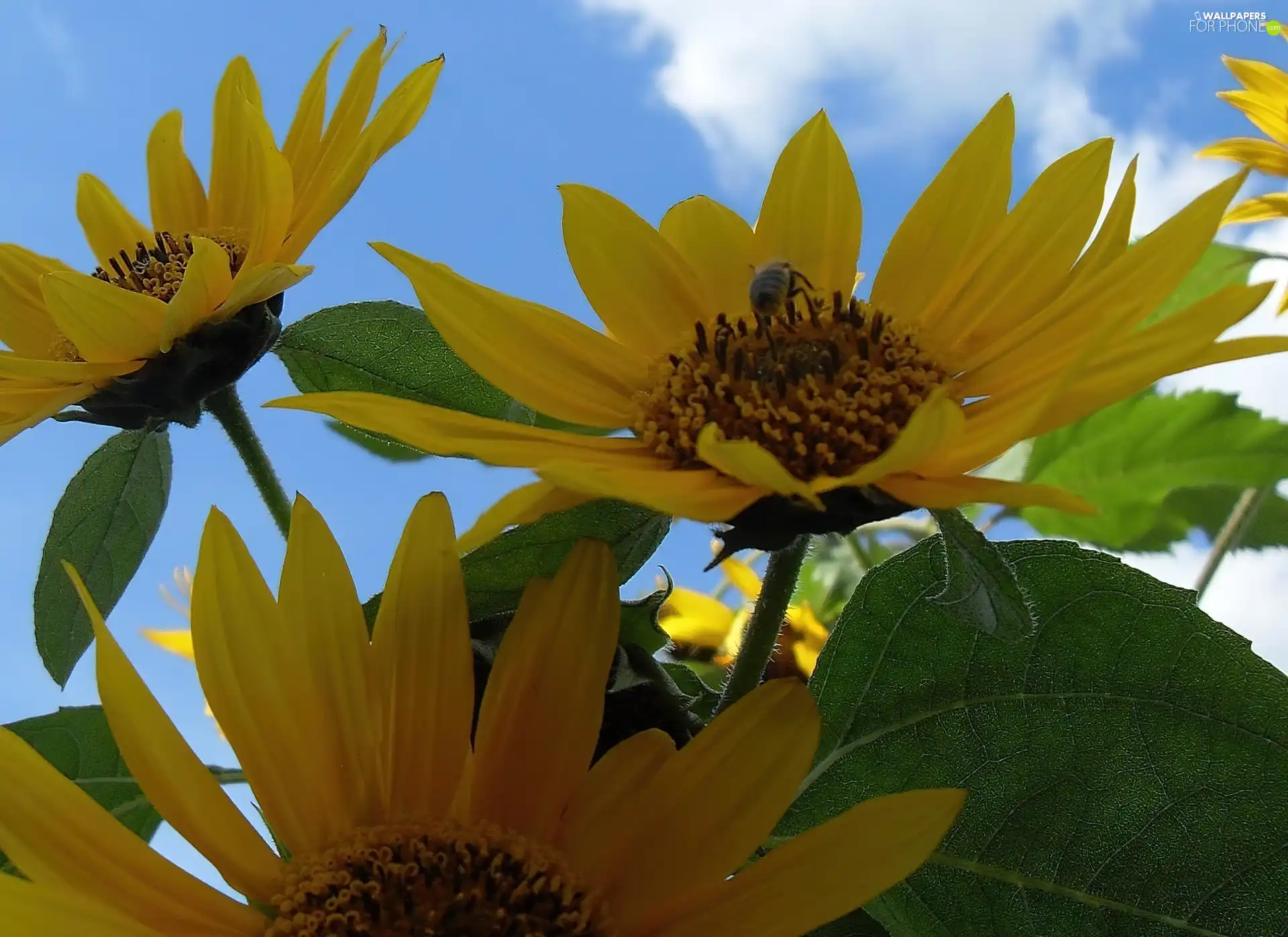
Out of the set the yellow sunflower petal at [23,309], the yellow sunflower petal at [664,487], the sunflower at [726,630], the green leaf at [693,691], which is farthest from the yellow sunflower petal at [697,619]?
the yellow sunflower petal at [664,487]

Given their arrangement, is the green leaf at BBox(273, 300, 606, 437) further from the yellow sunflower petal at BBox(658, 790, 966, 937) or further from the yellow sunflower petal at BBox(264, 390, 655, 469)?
the yellow sunflower petal at BBox(658, 790, 966, 937)

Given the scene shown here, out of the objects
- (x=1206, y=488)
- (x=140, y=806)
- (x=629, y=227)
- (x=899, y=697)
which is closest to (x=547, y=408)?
(x=629, y=227)

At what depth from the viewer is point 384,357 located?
908 millimetres

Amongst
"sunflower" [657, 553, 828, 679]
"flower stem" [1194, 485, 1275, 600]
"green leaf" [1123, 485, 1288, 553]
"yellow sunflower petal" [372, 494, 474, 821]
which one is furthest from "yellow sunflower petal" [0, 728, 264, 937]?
"green leaf" [1123, 485, 1288, 553]

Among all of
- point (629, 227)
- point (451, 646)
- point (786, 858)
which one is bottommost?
point (786, 858)

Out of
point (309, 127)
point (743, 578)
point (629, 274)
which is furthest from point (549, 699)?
point (743, 578)

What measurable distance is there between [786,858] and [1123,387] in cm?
26

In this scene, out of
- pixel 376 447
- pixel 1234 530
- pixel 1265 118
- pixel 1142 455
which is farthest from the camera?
pixel 1265 118

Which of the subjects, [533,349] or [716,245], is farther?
[716,245]

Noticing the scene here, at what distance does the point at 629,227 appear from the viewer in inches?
30.7

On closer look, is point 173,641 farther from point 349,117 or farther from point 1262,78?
point 1262,78

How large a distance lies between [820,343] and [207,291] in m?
0.39

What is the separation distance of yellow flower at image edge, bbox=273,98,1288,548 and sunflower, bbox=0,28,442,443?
170mm

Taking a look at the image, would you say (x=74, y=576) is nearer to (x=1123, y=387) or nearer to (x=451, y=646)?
(x=451, y=646)
